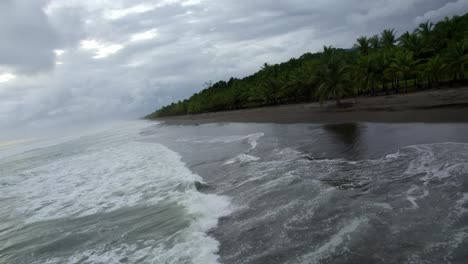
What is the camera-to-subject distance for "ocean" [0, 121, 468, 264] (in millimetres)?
5695

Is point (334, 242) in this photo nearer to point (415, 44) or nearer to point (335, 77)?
point (335, 77)

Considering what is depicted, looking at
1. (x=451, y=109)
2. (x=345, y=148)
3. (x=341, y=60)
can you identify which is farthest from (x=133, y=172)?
(x=341, y=60)

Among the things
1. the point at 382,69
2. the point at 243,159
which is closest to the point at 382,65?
the point at 382,69

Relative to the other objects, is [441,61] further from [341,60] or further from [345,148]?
[345,148]

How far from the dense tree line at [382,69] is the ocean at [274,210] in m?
22.4

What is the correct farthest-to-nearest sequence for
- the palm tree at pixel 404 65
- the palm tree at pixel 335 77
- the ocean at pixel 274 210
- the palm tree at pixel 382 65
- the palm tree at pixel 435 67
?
the palm tree at pixel 382 65 < the palm tree at pixel 404 65 < the palm tree at pixel 335 77 < the palm tree at pixel 435 67 < the ocean at pixel 274 210

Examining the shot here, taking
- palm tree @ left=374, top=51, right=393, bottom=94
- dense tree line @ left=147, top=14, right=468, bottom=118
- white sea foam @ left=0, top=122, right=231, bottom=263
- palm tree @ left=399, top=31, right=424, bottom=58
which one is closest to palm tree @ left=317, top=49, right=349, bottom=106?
dense tree line @ left=147, top=14, right=468, bottom=118

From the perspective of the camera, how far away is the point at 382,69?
4141cm

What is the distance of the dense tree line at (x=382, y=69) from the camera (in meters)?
35.9

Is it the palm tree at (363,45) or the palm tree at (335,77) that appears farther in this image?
the palm tree at (363,45)

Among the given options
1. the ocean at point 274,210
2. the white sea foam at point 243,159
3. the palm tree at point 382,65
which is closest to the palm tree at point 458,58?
the palm tree at point 382,65

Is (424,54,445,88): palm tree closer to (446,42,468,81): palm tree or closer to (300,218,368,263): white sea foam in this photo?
(446,42,468,81): palm tree

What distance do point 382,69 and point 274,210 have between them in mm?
40194

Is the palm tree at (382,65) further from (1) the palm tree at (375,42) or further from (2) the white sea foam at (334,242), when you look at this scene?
(2) the white sea foam at (334,242)
